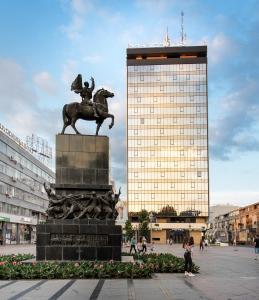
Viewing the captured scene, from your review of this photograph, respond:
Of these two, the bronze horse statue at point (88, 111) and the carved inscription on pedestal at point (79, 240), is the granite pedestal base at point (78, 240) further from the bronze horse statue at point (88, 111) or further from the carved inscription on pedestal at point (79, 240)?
the bronze horse statue at point (88, 111)

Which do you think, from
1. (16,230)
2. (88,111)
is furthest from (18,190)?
(88,111)

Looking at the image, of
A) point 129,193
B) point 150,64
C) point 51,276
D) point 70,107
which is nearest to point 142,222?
point 129,193

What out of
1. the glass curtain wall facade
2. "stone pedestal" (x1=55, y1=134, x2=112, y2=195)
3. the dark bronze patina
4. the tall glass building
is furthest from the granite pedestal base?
the glass curtain wall facade

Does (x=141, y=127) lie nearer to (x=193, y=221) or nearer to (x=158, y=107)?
(x=158, y=107)

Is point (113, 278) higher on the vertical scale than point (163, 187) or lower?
lower

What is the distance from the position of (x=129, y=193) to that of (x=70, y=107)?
111 meters

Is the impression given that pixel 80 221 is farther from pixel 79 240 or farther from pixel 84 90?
pixel 84 90

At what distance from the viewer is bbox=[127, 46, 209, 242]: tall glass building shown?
13800 centimetres

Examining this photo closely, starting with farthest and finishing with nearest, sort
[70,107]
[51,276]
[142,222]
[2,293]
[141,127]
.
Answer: [141,127] < [142,222] < [70,107] < [51,276] < [2,293]

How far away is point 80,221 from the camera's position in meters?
26.0

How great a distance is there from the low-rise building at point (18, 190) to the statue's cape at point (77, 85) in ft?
195

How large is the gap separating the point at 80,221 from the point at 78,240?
967 mm

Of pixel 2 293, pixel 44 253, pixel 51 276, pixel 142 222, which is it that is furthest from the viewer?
pixel 142 222

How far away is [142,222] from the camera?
119375mm
